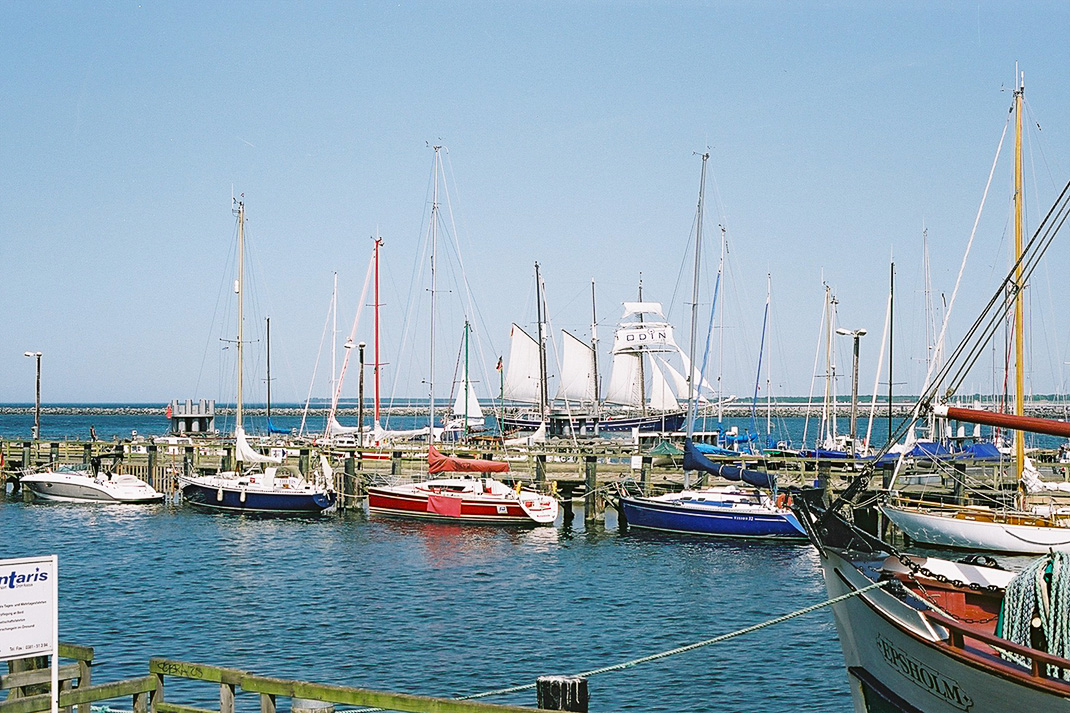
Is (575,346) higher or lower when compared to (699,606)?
higher

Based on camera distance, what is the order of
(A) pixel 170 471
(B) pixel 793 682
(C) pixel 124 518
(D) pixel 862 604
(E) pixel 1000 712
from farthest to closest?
(A) pixel 170 471, (C) pixel 124 518, (B) pixel 793 682, (D) pixel 862 604, (E) pixel 1000 712

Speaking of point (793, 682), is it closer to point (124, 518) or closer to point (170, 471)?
point (124, 518)

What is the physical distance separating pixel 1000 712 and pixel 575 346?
8534cm

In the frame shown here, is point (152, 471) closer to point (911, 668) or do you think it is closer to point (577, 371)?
point (911, 668)

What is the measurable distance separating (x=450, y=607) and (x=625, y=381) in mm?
73855

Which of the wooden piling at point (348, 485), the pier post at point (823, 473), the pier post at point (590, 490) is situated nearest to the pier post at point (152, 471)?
the wooden piling at point (348, 485)

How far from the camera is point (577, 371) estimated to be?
320ft

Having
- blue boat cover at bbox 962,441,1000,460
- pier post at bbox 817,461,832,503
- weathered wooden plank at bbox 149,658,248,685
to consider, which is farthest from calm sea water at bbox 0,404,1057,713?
blue boat cover at bbox 962,441,1000,460

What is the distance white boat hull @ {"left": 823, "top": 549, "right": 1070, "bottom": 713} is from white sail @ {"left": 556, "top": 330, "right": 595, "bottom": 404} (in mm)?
80279

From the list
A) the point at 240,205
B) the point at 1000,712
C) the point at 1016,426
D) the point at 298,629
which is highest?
the point at 240,205

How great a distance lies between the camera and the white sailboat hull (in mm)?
29170

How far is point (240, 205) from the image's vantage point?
168 feet

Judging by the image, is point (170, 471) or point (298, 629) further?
point (170, 471)

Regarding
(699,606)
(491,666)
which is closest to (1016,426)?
(491,666)
